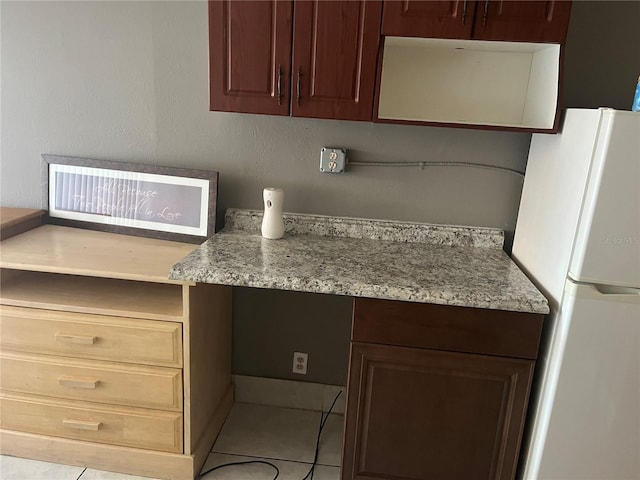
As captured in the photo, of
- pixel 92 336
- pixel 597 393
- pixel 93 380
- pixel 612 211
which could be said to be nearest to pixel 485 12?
pixel 612 211

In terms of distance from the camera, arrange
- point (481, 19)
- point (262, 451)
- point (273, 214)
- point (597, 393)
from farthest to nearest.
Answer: point (262, 451) < point (273, 214) < point (481, 19) < point (597, 393)

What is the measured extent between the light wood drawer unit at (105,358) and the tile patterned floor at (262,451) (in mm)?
45

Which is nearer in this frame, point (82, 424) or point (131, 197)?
point (82, 424)

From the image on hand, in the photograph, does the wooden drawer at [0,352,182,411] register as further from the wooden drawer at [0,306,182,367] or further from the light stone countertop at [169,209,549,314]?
the light stone countertop at [169,209,549,314]

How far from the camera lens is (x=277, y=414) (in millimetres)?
2334

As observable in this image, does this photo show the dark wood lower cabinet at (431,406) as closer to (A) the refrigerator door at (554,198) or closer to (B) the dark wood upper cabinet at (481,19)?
(A) the refrigerator door at (554,198)

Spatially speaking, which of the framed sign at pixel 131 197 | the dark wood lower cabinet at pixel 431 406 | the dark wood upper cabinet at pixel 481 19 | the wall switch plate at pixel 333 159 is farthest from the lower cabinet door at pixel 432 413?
the dark wood upper cabinet at pixel 481 19

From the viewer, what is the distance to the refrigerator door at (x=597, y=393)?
144cm

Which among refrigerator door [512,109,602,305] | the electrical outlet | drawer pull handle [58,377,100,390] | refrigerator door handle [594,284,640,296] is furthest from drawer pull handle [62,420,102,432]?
refrigerator door handle [594,284,640,296]

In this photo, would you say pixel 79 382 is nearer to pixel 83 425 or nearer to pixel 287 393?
pixel 83 425

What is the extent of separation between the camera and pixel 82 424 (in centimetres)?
187

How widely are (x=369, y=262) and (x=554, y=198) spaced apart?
2.14ft

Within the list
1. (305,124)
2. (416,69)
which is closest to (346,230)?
(305,124)

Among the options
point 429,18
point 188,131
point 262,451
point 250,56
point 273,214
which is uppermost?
point 429,18
